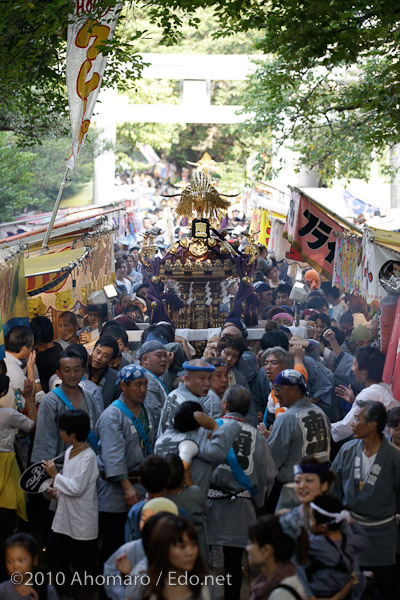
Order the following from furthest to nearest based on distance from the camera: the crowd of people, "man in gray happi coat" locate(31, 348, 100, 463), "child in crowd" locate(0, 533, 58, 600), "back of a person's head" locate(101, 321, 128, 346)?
"back of a person's head" locate(101, 321, 128, 346), "man in gray happi coat" locate(31, 348, 100, 463), "child in crowd" locate(0, 533, 58, 600), the crowd of people

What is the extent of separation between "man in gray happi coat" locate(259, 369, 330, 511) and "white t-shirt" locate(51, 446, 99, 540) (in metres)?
1.27

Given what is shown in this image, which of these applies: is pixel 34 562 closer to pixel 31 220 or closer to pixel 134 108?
pixel 31 220

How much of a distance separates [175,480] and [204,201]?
8.63 meters

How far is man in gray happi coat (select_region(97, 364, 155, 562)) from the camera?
5.62m

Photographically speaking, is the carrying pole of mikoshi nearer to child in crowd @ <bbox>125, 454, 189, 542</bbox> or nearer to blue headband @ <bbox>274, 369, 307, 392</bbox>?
blue headband @ <bbox>274, 369, 307, 392</bbox>

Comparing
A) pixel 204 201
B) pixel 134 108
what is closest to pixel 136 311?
pixel 204 201

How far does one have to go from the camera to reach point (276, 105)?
15.6 m

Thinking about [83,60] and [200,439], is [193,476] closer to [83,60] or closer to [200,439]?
[200,439]

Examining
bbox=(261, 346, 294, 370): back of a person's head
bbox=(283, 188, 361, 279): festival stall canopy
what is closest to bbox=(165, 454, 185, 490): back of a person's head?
bbox=(261, 346, 294, 370): back of a person's head

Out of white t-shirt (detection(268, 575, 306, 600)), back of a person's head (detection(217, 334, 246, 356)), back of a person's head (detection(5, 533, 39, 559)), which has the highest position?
white t-shirt (detection(268, 575, 306, 600))

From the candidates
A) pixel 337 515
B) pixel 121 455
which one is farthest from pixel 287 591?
pixel 121 455

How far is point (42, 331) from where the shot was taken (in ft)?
26.2

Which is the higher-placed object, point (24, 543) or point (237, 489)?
point (24, 543)

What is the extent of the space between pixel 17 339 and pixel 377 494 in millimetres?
3102
